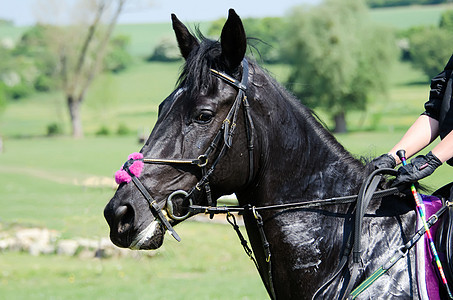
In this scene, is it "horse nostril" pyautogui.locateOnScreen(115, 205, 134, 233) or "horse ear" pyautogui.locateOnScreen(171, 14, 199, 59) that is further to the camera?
"horse ear" pyautogui.locateOnScreen(171, 14, 199, 59)

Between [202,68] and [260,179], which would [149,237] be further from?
[202,68]

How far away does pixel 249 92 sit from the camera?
130 inches

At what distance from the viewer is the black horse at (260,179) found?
313 cm

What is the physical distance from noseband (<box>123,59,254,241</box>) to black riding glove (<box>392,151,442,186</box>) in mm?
887

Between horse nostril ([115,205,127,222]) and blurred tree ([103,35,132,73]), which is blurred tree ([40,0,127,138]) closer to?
blurred tree ([103,35,132,73])

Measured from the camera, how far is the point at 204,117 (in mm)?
3176

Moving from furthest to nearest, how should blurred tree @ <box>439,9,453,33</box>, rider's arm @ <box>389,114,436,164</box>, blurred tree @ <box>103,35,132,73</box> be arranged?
blurred tree @ <box>103,35,132,73</box> → blurred tree @ <box>439,9,453,33</box> → rider's arm @ <box>389,114,436,164</box>

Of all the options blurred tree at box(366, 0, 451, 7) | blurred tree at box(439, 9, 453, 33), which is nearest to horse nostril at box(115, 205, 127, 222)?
blurred tree at box(439, 9, 453, 33)

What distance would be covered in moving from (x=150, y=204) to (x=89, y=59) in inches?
2626

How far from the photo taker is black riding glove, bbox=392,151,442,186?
10.7 feet

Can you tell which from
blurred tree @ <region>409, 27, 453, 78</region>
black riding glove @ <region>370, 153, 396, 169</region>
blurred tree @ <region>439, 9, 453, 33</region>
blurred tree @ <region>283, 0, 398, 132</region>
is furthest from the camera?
blurred tree @ <region>439, 9, 453, 33</region>

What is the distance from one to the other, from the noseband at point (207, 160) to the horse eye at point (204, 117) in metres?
0.09

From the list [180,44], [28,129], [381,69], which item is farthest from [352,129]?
[180,44]

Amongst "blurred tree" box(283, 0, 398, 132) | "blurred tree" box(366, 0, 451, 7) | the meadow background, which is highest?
"blurred tree" box(366, 0, 451, 7)
